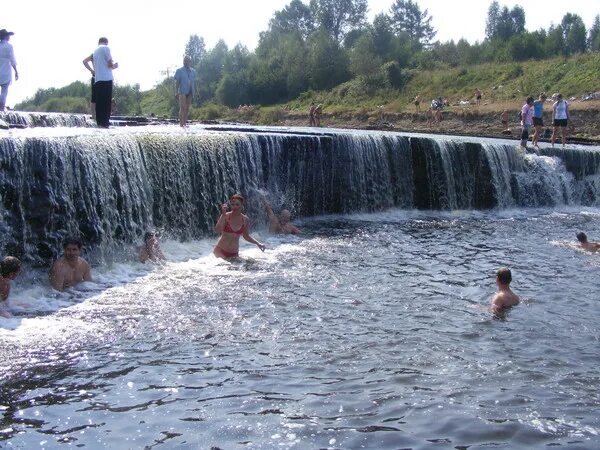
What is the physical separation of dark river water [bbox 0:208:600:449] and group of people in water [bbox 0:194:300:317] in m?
0.25

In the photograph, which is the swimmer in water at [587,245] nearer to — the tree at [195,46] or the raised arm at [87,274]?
the raised arm at [87,274]

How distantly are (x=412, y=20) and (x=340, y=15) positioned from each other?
1775 cm

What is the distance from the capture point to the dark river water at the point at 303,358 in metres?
5.64

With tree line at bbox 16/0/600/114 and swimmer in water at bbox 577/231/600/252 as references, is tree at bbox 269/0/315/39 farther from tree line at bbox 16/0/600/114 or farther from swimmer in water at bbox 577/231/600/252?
swimmer in water at bbox 577/231/600/252

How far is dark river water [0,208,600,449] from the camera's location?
18.5ft

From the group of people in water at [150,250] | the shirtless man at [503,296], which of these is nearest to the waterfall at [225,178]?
the group of people in water at [150,250]

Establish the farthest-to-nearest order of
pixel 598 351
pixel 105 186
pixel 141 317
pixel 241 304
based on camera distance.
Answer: pixel 105 186 < pixel 241 304 < pixel 141 317 < pixel 598 351

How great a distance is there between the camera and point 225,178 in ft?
48.5

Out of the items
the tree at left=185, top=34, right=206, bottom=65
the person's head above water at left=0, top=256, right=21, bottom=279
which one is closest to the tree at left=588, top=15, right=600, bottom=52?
the tree at left=185, top=34, right=206, bottom=65

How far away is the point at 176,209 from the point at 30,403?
773cm

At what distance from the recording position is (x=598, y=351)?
759 cm

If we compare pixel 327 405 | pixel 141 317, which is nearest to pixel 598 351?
pixel 327 405

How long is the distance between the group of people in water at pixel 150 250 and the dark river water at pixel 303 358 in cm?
25

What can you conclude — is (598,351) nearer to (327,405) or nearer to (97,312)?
(327,405)
